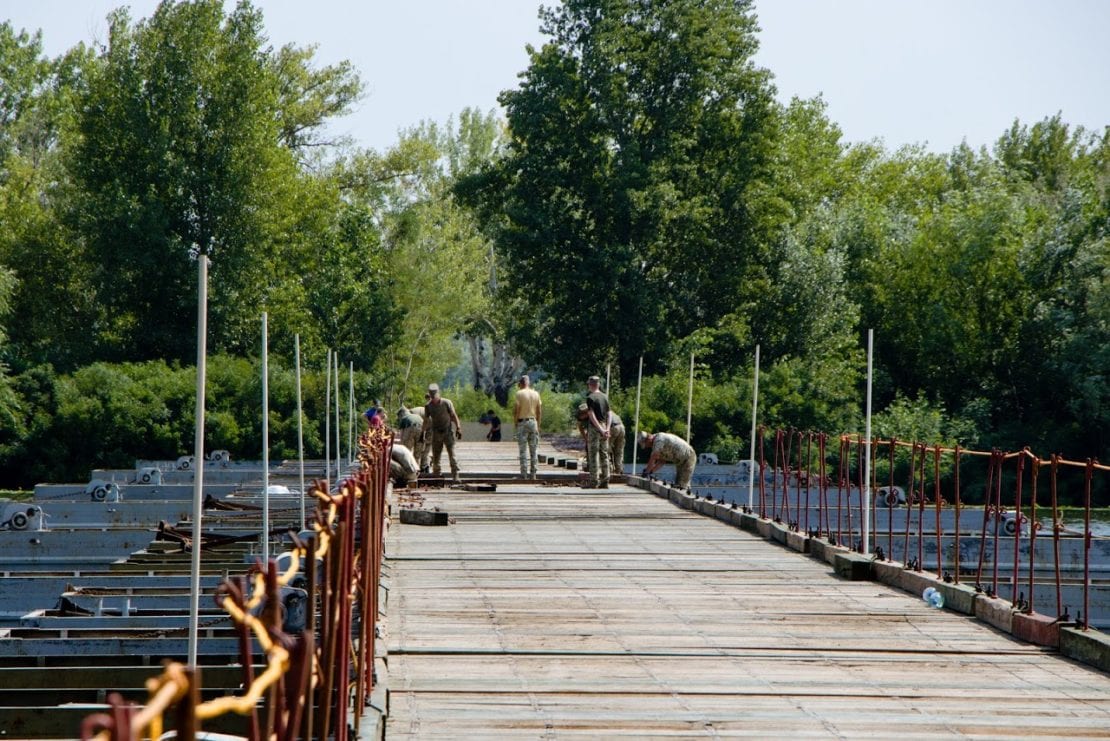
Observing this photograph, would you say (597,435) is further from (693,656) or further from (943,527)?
(693,656)

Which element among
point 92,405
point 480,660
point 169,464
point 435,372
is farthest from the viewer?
point 435,372

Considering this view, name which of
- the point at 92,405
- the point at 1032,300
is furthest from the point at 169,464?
the point at 1032,300

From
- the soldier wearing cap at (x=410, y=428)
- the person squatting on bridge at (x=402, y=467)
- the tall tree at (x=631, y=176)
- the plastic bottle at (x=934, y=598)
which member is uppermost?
the tall tree at (x=631, y=176)

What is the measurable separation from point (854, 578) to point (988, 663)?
405 centimetres

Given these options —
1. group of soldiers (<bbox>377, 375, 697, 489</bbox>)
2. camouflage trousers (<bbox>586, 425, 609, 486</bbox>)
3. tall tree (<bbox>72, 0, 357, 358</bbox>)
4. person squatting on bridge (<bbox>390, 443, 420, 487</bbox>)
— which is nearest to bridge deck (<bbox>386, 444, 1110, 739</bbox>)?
person squatting on bridge (<bbox>390, 443, 420, 487</bbox>)

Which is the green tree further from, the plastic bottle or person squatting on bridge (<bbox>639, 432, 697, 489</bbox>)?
the plastic bottle

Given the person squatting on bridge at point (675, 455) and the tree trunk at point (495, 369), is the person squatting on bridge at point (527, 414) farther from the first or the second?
the tree trunk at point (495, 369)

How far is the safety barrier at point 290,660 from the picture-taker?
247cm

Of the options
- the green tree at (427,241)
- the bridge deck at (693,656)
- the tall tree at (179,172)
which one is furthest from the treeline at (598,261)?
the bridge deck at (693,656)

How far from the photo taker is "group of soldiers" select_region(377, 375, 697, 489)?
2328 cm

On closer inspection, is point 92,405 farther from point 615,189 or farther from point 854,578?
point 854,578

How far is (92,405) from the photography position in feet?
137

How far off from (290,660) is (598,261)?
134 feet

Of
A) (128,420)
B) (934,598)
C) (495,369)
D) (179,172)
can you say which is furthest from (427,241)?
(934,598)
